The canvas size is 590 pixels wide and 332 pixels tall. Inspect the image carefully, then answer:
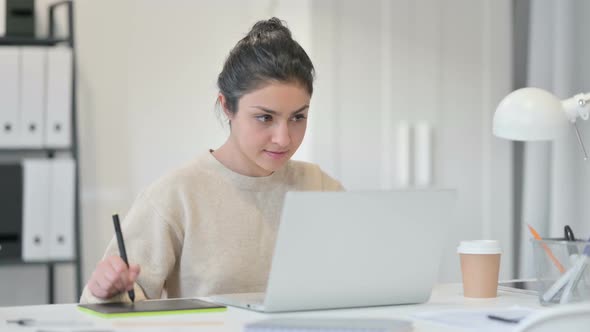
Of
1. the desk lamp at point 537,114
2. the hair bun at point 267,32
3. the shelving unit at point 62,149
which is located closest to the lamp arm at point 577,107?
the desk lamp at point 537,114

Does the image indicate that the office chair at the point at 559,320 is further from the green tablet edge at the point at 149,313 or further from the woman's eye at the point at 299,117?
the woman's eye at the point at 299,117

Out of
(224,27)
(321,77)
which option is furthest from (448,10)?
(224,27)

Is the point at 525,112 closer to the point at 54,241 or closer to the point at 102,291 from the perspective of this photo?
the point at 102,291

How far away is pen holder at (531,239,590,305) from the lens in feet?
5.24

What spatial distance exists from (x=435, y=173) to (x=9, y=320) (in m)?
2.22

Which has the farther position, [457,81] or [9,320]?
[457,81]

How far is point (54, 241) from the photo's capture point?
3.16 meters

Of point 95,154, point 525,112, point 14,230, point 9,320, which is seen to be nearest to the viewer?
point 9,320

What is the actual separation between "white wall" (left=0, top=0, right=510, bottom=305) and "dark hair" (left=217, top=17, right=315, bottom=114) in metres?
1.19

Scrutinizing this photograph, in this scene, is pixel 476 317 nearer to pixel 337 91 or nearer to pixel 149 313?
pixel 149 313

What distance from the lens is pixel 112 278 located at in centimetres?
161

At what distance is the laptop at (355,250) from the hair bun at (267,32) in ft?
2.15

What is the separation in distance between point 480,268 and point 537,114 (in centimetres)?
36

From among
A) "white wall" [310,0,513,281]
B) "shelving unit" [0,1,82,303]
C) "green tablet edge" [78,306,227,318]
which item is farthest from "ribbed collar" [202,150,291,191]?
"shelving unit" [0,1,82,303]
